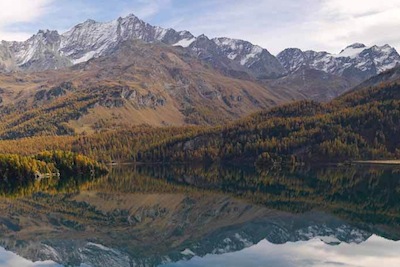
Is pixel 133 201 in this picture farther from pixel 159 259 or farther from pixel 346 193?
pixel 159 259

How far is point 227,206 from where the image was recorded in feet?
335

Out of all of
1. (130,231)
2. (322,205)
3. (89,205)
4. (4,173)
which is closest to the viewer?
(130,231)

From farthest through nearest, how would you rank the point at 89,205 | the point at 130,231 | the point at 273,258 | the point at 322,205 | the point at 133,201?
the point at 133,201
the point at 89,205
the point at 322,205
the point at 130,231
the point at 273,258

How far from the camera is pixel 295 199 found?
4350 inches

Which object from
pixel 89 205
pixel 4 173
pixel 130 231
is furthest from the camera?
pixel 4 173

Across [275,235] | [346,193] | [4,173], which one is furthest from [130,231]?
[4,173]

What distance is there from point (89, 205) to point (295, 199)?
1705 inches

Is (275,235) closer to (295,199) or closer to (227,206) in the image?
(227,206)

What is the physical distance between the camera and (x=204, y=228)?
252 ft

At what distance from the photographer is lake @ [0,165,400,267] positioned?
55.4 m

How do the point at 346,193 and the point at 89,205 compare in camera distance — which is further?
the point at 346,193

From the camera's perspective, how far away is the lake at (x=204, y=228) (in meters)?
55.4

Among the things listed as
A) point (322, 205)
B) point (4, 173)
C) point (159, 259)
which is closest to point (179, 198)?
point (322, 205)

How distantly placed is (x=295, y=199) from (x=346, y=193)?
17.1 meters
